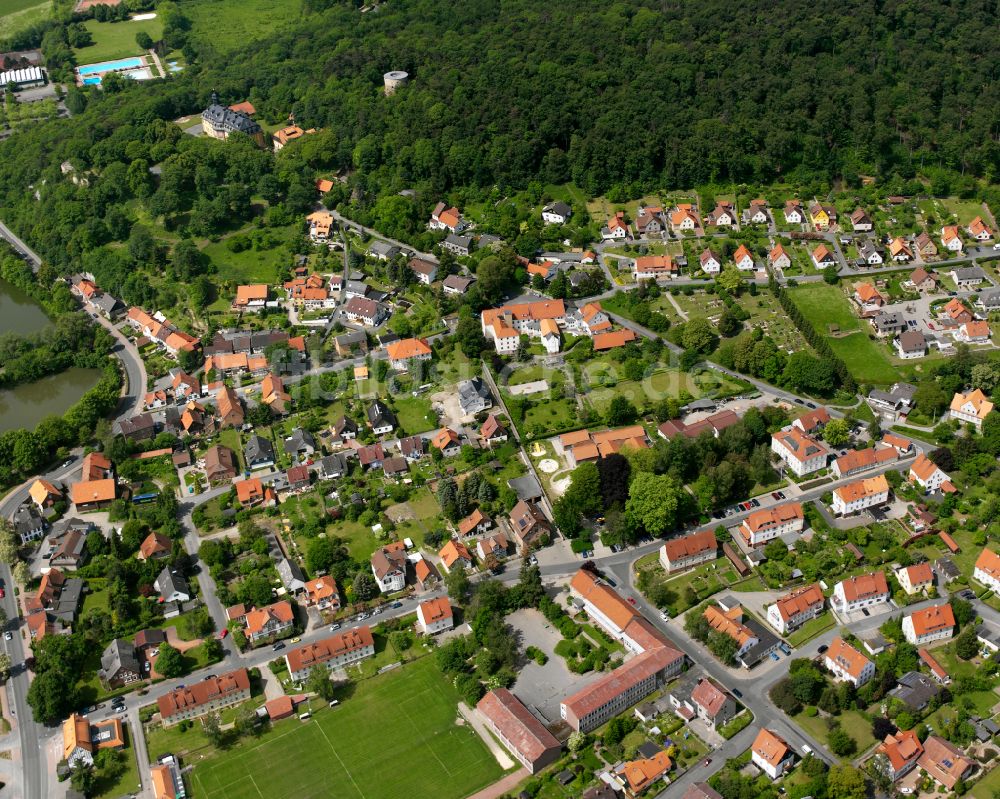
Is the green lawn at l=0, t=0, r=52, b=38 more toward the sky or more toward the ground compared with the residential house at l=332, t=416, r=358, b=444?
more toward the sky

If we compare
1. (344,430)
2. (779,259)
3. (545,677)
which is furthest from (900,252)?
(545,677)

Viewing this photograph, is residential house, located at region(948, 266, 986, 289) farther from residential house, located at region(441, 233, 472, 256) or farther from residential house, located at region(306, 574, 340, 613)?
residential house, located at region(306, 574, 340, 613)

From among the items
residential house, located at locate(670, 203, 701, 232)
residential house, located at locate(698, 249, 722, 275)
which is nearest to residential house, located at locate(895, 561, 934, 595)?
residential house, located at locate(698, 249, 722, 275)

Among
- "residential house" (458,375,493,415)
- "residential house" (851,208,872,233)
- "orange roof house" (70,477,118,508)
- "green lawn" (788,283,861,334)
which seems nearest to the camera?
"orange roof house" (70,477,118,508)

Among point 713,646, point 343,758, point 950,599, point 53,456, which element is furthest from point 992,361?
point 53,456

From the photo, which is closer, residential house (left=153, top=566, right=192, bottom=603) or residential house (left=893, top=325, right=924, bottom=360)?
residential house (left=153, top=566, right=192, bottom=603)

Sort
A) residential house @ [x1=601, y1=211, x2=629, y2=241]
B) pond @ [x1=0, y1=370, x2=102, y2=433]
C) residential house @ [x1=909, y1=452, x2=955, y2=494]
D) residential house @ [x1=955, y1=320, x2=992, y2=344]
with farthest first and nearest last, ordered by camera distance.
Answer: residential house @ [x1=601, y1=211, x2=629, y2=241] → pond @ [x1=0, y1=370, x2=102, y2=433] → residential house @ [x1=955, y1=320, x2=992, y2=344] → residential house @ [x1=909, y1=452, x2=955, y2=494]

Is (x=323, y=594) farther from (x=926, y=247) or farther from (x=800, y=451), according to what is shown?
(x=926, y=247)
